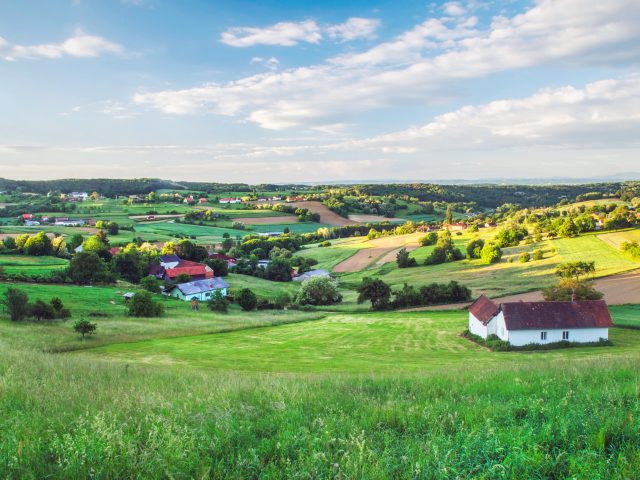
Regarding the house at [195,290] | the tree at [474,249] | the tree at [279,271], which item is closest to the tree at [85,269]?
the house at [195,290]

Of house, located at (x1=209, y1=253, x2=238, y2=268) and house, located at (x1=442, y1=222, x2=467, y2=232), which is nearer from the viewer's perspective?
house, located at (x1=209, y1=253, x2=238, y2=268)

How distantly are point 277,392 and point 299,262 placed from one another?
100 m

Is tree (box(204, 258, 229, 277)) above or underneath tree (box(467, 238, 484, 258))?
underneath

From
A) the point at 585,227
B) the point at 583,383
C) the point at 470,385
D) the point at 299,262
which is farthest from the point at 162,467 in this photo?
the point at 585,227

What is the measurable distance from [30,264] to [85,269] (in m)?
14.2

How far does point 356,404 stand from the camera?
6348 mm

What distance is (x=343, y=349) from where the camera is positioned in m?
36.0

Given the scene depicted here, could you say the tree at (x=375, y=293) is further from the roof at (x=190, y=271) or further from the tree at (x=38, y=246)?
the tree at (x=38, y=246)

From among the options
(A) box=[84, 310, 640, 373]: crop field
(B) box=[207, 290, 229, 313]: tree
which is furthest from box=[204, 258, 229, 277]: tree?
(A) box=[84, 310, 640, 373]: crop field

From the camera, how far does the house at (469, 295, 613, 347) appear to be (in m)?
39.5

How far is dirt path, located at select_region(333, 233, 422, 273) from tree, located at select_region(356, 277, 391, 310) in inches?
1340

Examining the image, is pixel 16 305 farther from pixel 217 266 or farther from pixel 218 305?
pixel 217 266

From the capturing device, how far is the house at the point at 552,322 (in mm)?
39500

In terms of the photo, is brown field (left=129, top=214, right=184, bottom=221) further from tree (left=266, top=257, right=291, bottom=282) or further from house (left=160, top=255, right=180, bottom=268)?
tree (left=266, top=257, right=291, bottom=282)
